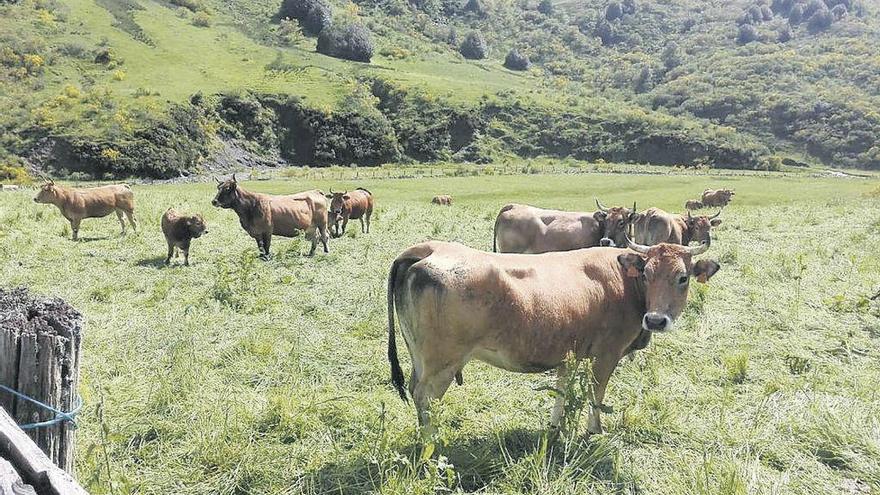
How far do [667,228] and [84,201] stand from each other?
16.3 m

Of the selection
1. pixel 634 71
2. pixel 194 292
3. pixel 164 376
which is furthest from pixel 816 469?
pixel 634 71

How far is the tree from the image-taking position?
579 ft

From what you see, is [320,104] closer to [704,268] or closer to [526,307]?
[704,268]

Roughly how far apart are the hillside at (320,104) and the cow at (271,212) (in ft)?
147

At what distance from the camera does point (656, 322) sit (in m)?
5.27

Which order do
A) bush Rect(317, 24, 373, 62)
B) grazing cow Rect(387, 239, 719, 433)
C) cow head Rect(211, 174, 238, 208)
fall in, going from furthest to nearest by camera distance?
1. bush Rect(317, 24, 373, 62)
2. cow head Rect(211, 174, 238, 208)
3. grazing cow Rect(387, 239, 719, 433)

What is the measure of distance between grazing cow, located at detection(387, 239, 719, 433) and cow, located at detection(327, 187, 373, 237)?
45.0 feet

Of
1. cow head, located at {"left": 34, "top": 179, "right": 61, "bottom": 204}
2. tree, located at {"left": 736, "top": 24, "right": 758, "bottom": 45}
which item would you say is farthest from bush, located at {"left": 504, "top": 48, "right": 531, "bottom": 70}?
cow head, located at {"left": 34, "top": 179, "right": 61, "bottom": 204}

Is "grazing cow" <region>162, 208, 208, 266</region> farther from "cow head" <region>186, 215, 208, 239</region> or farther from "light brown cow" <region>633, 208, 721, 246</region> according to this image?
"light brown cow" <region>633, 208, 721, 246</region>

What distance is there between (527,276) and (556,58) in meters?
188

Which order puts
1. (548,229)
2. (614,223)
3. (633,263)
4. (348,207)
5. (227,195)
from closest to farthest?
(633,263) → (614,223) → (548,229) → (227,195) → (348,207)

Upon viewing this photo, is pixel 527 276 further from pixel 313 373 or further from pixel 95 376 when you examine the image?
pixel 95 376

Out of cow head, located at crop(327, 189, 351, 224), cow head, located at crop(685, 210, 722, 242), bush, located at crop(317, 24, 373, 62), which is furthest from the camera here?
bush, located at crop(317, 24, 373, 62)

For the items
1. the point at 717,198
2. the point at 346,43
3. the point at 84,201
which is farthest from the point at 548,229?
the point at 346,43
